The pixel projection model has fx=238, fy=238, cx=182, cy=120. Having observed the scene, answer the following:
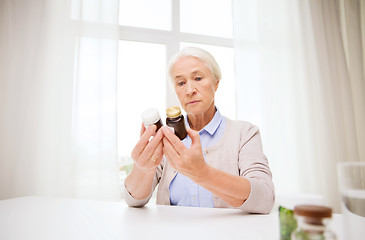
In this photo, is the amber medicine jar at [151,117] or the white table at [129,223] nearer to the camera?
the white table at [129,223]

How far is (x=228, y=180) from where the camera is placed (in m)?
0.69

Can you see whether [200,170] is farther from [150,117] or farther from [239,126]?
[239,126]

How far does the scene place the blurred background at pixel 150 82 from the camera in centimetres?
177

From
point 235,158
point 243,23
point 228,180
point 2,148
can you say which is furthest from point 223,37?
point 2,148

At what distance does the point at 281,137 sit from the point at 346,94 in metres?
0.78

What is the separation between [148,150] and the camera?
733 millimetres

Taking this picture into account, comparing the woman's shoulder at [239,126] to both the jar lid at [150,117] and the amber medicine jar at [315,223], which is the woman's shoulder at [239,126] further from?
the amber medicine jar at [315,223]

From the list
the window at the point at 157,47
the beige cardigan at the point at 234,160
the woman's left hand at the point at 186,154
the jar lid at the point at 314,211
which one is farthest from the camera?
the window at the point at 157,47

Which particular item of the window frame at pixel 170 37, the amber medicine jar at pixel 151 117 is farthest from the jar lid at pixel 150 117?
the window frame at pixel 170 37

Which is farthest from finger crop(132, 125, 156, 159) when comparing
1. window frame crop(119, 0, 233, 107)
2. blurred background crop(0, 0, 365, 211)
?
window frame crop(119, 0, 233, 107)

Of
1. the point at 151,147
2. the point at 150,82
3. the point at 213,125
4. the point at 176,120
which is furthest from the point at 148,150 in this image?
the point at 150,82

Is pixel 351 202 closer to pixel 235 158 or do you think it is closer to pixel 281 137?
pixel 235 158

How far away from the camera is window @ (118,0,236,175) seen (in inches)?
79.0

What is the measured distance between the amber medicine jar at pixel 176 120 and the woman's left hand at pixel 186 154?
3 centimetres
